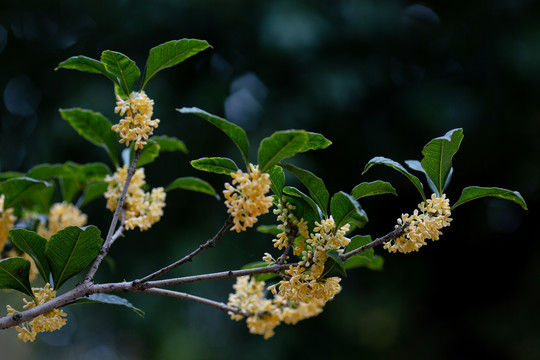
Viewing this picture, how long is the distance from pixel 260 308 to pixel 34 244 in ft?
1.18

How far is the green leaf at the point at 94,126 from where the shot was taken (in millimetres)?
856

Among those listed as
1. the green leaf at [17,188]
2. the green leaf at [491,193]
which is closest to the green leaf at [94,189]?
the green leaf at [17,188]

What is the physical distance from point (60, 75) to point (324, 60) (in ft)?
6.35

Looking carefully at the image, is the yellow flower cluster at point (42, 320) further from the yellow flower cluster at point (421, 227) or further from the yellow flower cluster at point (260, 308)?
the yellow flower cluster at point (421, 227)

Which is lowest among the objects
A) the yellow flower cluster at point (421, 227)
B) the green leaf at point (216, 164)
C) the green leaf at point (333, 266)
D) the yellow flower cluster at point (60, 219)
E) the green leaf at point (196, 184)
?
the yellow flower cluster at point (60, 219)

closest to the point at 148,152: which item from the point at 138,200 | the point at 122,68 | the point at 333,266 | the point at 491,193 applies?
the point at 138,200

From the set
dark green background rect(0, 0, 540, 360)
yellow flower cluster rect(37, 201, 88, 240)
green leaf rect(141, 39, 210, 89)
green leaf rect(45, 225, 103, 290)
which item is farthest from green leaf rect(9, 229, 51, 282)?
dark green background rect(0, 0, 540, 360)

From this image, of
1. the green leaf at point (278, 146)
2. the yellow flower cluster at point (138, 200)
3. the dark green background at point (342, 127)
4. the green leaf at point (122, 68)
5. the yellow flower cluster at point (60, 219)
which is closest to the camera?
the green leaf at point (278, 146)

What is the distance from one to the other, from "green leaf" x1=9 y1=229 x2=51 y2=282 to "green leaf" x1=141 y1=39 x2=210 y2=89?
0.84 ft

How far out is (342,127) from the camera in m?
3.03

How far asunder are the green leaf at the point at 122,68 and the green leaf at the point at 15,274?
27 centimetres

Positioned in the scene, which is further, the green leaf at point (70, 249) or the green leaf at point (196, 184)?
the green leaf at point (196, 184)

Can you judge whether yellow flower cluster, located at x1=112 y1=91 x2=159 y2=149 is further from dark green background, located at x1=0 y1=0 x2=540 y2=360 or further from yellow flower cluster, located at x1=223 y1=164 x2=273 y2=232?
dark green background, located at x1=0 y1=0 x2=540 y2=360

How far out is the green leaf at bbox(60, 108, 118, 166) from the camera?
2.81ft
